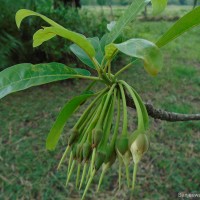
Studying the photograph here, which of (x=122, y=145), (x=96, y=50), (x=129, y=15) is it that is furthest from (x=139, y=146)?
(x=96, y=50)

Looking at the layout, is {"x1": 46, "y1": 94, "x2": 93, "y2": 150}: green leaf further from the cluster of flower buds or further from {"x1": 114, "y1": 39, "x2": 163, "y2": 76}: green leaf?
{"x1": 114, "y1": 39, "x2": 163, "y2": 76}: green leaf

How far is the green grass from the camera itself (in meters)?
2.04

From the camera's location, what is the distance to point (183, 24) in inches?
21.5

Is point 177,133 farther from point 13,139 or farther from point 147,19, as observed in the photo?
point 147,19

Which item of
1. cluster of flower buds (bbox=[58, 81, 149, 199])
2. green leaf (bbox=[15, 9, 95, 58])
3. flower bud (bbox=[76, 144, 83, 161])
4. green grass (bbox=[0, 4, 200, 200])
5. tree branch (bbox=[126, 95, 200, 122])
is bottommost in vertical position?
green grass (bbox=[0, 4, 200, 200])

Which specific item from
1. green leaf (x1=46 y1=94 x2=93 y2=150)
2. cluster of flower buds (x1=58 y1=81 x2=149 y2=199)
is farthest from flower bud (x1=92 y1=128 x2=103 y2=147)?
green leaf (x1=46 y1=94 x2=93 y2=150)

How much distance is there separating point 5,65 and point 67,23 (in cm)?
73

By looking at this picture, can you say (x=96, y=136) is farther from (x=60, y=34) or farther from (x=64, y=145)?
(x=64, y=145)

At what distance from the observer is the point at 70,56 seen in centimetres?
352

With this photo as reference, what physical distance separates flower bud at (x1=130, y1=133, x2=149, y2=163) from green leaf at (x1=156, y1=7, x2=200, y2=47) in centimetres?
16

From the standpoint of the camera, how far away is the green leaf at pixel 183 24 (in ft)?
1.72

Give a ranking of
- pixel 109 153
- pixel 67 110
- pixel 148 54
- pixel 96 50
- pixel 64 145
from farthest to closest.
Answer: pixel 64 145 → pixel 96 50 → pixel 67 110 → pixel 109 153 → pixel 148 54

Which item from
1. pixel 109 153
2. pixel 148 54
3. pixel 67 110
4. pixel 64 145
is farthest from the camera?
pixel 64 145

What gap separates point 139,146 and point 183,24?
200mm
